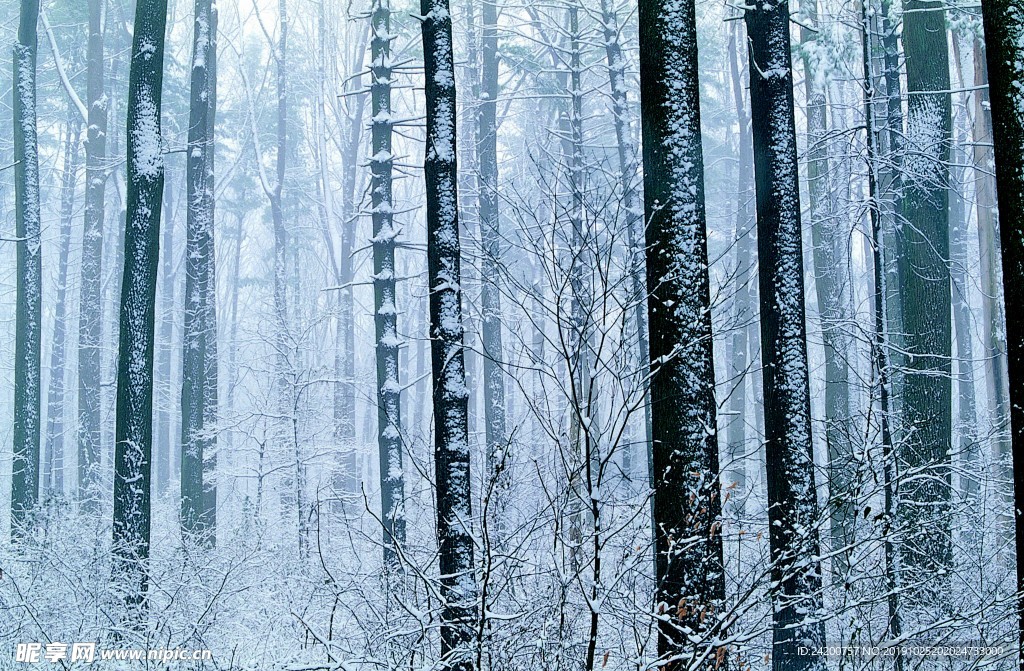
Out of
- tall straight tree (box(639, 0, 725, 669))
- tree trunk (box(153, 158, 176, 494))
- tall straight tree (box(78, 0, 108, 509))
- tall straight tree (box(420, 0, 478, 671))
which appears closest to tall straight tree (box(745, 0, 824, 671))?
tall straight tree (box(639, 0, 725, 669))

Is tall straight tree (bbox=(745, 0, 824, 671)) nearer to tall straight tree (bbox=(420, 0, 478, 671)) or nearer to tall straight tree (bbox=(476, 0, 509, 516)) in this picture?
tall straight tree (bbox=(420, 0, 478, 671))

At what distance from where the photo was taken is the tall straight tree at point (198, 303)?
53.2ft

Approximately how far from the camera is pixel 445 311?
7344 mm

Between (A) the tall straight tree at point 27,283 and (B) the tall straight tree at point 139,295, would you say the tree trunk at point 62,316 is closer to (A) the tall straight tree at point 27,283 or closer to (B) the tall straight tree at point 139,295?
(A) the tall straight tree at point 27,283

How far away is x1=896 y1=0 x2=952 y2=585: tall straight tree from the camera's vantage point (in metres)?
10.3

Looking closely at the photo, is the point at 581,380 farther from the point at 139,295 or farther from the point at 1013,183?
the point at 139,295

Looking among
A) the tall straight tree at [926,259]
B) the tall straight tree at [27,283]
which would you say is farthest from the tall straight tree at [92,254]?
the tall straight tree at [926,259]

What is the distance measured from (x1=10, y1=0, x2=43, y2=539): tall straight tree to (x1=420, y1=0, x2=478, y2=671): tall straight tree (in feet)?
34.2

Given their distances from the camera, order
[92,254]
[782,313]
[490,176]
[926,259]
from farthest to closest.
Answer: [92,254] → [490,176] → [926,259] → [782,313]

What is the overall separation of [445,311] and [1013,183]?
4.66 metres

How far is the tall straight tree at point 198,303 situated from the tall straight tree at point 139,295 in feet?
21.9

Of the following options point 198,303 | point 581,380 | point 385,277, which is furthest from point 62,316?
point 581,380

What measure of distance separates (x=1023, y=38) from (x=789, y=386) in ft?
11.6

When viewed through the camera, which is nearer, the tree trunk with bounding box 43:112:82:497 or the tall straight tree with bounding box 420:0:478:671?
the tall straight tree with bounding box 420:0:478:671
